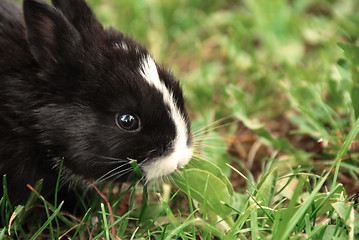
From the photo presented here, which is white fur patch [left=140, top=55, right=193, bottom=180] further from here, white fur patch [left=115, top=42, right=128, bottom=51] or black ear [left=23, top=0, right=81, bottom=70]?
black ear [left=23, top=0, right=81, bottom=70]

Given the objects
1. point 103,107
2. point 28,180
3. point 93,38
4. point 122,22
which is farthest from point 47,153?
point 122,22

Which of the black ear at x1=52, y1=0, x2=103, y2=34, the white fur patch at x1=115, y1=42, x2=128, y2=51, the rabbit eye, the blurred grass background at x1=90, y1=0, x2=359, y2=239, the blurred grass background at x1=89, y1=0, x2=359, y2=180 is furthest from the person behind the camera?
the blurred grass background at x1=89, y1=0, x2=359, y2=180

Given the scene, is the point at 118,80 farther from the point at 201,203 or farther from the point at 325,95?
the point at 325,95

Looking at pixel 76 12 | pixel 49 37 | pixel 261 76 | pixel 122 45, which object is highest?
pixel 76 12

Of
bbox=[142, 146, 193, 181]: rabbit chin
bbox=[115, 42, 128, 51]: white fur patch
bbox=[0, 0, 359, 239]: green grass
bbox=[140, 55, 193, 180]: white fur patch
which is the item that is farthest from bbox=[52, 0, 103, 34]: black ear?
bbox=[0, 0, 359, 239]: green grass

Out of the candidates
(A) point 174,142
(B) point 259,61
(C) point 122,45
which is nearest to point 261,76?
(B) point 259,61

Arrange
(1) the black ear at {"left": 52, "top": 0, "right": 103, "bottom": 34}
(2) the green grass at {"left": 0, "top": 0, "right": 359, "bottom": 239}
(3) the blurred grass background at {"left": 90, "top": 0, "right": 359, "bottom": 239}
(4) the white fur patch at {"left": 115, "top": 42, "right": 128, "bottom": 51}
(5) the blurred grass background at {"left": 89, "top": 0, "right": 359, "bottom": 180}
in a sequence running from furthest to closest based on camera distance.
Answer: (5) the blurred grass background at {"left": 89, "top": 0, "right": 359, "bottom": 180}
(3) the blurred grass background at {"left": 90, "top": 0, "right": 359, "bottom": 239}
(1) the black ear at {"left": 52, "top": 0, "right": 103, "bottom": 34}
(4) the white fur patch at {"left": 115, "top": 42, "right": 128, "bottom": 51}
(2) the green grass at {"left": 0, "top": 0, "right": 359, "bottom": 239}

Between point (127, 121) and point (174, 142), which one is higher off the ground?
point (127, 121)

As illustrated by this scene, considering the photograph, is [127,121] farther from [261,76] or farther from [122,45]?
[261,76]
